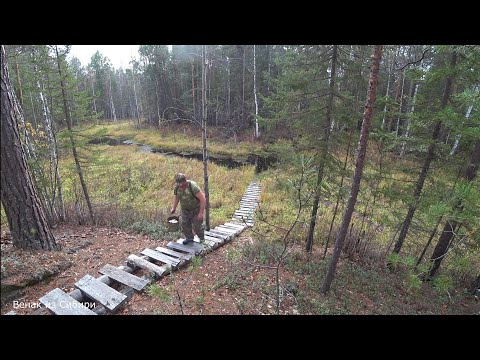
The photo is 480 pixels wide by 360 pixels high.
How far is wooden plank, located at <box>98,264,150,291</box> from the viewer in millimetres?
4613

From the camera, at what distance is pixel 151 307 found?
4.27 metres

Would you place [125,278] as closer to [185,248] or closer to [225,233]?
[185,248]

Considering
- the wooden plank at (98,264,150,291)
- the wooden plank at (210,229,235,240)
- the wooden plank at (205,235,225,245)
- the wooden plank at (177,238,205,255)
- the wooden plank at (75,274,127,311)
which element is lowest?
the wooden plank at (210,229,235,240)

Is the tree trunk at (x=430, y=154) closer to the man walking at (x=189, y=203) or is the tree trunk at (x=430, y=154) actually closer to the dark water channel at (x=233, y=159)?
the man walking at (x=189, y=203)

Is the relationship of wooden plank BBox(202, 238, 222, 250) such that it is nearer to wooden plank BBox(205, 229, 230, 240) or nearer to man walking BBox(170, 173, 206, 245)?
man walking BBox(170, 173, 206, 245)

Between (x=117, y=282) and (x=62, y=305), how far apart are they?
1264 millimetres

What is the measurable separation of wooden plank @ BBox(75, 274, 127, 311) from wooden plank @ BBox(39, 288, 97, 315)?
10.9 inches

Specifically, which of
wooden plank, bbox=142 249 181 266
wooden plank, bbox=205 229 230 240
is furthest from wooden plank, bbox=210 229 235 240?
wooden plank, bbox=142 249 181 266
